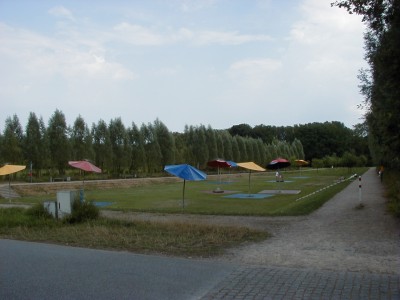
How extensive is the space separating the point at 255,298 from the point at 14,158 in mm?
44656

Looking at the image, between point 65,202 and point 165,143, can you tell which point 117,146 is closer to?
point 165,143

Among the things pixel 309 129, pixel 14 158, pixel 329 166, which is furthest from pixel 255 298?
pixel 309 129

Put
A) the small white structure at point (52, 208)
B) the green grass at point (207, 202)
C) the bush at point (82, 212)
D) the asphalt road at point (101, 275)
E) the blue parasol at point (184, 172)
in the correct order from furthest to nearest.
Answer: the blue parasol at point (184, 172) → the green grass at point (207, 202) → the small white structure at point (52, 208) → the bush at point (82, 212) → the asphalt road at point (101, 275)

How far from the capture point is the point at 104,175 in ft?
177

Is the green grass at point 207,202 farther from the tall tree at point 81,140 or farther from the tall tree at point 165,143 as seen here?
the tall tree at point 165,143

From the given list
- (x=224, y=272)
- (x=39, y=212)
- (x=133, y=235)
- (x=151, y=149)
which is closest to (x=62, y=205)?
(x=39, y=212)

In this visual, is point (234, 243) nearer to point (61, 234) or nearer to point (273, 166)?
point (61, 234)

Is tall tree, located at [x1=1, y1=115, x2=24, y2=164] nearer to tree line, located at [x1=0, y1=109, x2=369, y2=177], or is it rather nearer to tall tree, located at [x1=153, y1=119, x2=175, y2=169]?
tree line, located at [x1=0, y1=109, x2=369, y2=177]

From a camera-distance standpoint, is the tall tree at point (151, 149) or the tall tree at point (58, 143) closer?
the tall tree at point (58, 143)

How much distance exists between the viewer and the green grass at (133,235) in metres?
9.28

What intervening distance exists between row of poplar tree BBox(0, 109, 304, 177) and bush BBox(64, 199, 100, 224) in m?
35.0

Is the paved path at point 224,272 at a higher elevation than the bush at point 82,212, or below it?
below

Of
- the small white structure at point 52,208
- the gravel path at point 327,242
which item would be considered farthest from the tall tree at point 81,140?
the small white structure at point 52,208

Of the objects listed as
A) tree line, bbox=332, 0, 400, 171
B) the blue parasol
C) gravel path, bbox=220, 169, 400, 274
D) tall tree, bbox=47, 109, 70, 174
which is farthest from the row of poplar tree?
tree line, bbox=332, 0, 400, 171
